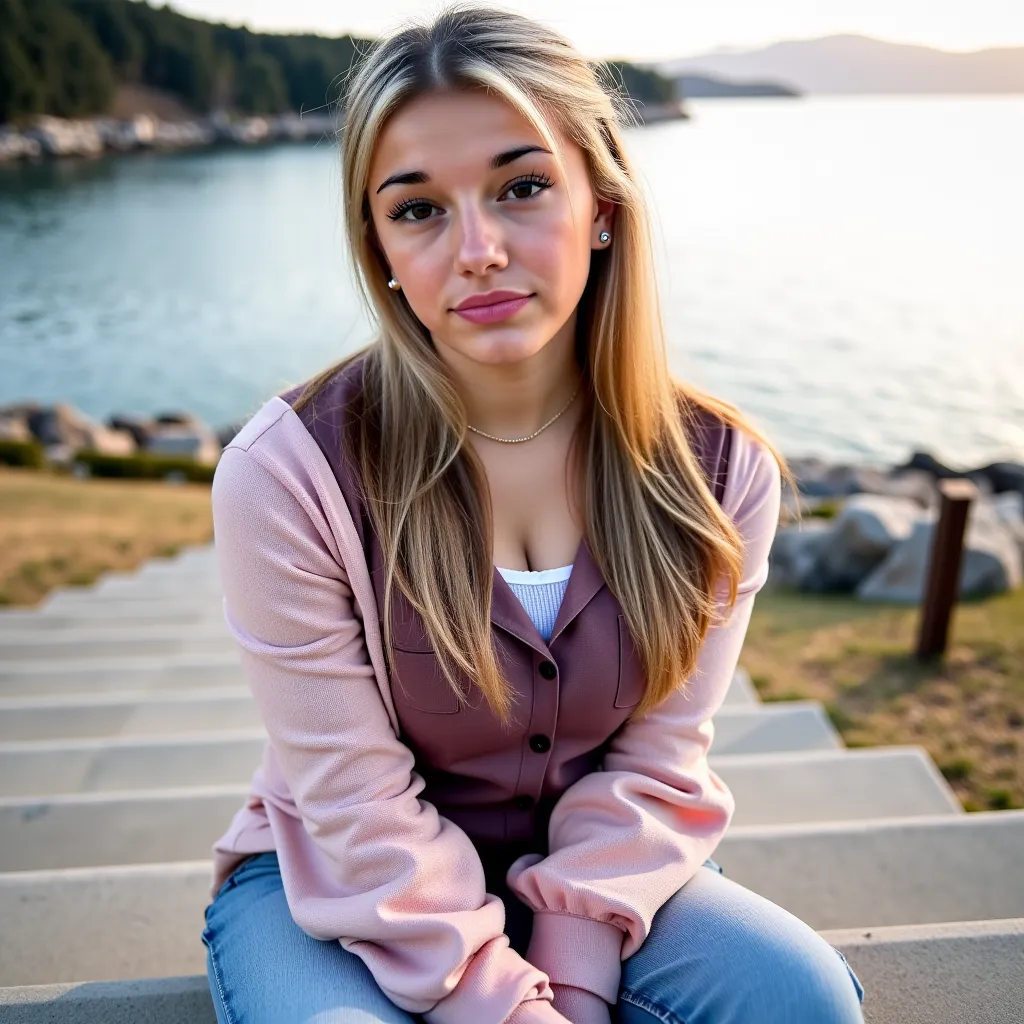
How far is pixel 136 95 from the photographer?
61.1m

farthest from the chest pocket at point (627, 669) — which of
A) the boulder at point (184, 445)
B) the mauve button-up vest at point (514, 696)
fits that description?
the boulder at point (184, 445)

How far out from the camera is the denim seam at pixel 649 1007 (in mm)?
1326

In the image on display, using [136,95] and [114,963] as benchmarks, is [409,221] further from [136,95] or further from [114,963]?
[136,95]

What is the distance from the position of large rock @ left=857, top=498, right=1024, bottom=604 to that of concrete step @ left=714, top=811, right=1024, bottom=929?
111 inches

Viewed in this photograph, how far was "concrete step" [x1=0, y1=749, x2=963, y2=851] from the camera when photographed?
79.7 inches

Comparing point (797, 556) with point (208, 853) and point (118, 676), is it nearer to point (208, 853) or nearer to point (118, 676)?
point (118, 676)

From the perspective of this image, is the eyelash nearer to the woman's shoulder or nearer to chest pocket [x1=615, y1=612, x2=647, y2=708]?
the woman's shoulder

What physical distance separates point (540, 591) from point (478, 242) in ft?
1.79

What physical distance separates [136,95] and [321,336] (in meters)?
49.7

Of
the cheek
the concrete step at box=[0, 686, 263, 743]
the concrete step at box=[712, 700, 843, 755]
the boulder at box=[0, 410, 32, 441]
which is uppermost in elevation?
the cheek

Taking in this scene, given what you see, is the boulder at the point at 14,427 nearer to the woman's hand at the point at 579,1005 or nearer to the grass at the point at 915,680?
the grass at the point at 915,680

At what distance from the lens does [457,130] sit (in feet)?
4.56

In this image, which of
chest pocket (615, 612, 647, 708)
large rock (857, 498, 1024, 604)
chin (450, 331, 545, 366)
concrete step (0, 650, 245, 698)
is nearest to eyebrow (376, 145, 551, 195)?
chin (450, 331, 545, 366)

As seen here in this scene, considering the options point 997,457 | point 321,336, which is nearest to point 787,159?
point 321,336
